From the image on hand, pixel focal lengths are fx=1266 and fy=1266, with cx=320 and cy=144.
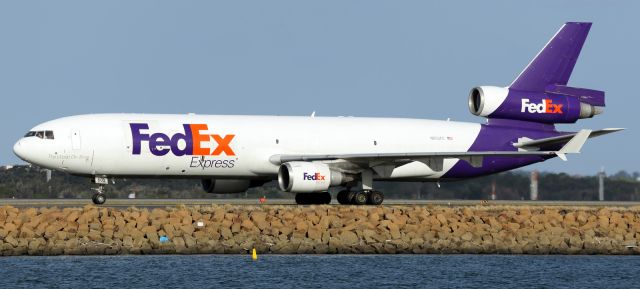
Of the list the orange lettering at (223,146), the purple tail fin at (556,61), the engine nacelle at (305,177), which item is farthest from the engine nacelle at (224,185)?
the purple tail fin at (556,61)

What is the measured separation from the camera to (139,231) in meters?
37.6

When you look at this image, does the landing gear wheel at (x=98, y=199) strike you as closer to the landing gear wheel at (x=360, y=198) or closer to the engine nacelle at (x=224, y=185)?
the engine nacelle at (x=224, y=185)

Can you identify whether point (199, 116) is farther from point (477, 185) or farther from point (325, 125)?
point (477, 185)

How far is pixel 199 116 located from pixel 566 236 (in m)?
14.9

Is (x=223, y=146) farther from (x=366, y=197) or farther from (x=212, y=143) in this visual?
(x=366, y=197)

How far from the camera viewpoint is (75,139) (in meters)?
45.2

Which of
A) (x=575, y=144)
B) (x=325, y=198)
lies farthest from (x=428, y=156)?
(x=575, y=144)

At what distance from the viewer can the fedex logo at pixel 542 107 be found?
52281 millimetres

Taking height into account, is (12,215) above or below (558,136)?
below

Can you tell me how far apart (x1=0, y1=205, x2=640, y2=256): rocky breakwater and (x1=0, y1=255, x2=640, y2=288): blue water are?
2.50 feet

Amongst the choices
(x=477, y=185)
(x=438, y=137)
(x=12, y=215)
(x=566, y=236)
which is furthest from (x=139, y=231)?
(x=477, y=185)

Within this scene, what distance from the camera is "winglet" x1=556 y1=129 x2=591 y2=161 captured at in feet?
154

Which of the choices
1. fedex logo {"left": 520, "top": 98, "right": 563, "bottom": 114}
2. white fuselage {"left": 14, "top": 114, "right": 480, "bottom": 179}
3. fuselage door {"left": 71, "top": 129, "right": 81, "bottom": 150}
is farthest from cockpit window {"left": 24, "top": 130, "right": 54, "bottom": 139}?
fedex logo {"left": 520, "top": 98, "right": 563, "bottom": 114}

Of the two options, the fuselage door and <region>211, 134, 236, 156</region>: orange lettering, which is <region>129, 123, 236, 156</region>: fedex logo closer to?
<region>211, 134, 236, 156</region>: orange lettering
